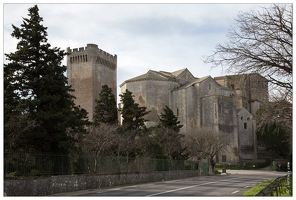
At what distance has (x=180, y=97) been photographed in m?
73.3

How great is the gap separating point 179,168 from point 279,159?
37.9m

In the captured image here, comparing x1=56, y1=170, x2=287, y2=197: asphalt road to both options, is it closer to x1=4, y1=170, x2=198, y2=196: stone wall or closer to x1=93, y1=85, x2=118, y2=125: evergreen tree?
x1=4, y1=170, x2=198, y2=196: stone wall

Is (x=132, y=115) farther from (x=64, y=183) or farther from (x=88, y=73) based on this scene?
(x=88, y=73)

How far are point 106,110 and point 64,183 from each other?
72.9 ft

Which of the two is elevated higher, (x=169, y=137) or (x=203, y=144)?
(x=169, y=137)

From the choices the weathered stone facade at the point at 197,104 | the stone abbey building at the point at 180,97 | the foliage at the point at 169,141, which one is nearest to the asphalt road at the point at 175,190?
the foliage at the point at 169,141

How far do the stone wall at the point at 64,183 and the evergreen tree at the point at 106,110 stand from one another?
1086cm

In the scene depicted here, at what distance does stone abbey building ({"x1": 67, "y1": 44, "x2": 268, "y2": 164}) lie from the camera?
72375 millimetres

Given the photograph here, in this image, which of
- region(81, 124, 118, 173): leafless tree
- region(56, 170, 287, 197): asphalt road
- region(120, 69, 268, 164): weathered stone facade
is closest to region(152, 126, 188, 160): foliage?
region(81, 124, 118, 173): leafless tree

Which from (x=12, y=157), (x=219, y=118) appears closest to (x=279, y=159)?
(x=219, y=118)

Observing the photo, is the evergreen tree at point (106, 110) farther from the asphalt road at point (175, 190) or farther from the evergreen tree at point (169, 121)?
the asphalt road at point (175, 190)

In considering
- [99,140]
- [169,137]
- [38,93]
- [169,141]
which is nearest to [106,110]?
[169,137]

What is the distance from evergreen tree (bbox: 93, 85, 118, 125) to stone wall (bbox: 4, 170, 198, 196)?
10.9 m

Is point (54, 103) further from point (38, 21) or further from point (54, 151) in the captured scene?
point (38, 21)
